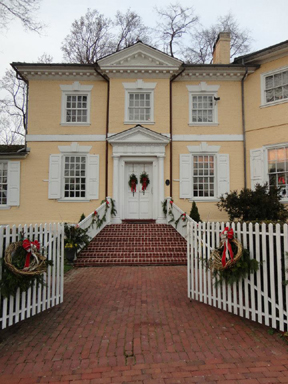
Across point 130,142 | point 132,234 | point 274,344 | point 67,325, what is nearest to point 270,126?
point 130,142

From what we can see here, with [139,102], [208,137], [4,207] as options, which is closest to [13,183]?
[4,207]

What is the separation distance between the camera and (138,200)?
11484 mm

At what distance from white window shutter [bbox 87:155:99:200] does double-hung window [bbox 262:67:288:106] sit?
7964mm

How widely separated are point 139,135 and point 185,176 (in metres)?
2.79

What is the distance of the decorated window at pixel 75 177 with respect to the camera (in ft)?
38.0

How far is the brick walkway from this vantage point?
8.75 ft

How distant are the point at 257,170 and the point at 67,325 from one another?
10090 millimetres

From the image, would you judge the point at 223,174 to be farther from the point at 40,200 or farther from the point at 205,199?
the point at 40,200

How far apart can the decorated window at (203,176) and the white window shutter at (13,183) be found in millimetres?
8059

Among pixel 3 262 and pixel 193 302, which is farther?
pixel 193 302

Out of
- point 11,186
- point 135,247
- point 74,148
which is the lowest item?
point 135,247

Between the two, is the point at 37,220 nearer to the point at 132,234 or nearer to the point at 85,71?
the point at 132,234

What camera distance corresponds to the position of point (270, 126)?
10.9 m

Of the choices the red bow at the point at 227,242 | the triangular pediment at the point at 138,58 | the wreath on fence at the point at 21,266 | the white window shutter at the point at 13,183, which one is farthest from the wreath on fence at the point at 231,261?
the white window shutter at the point at 13,183
